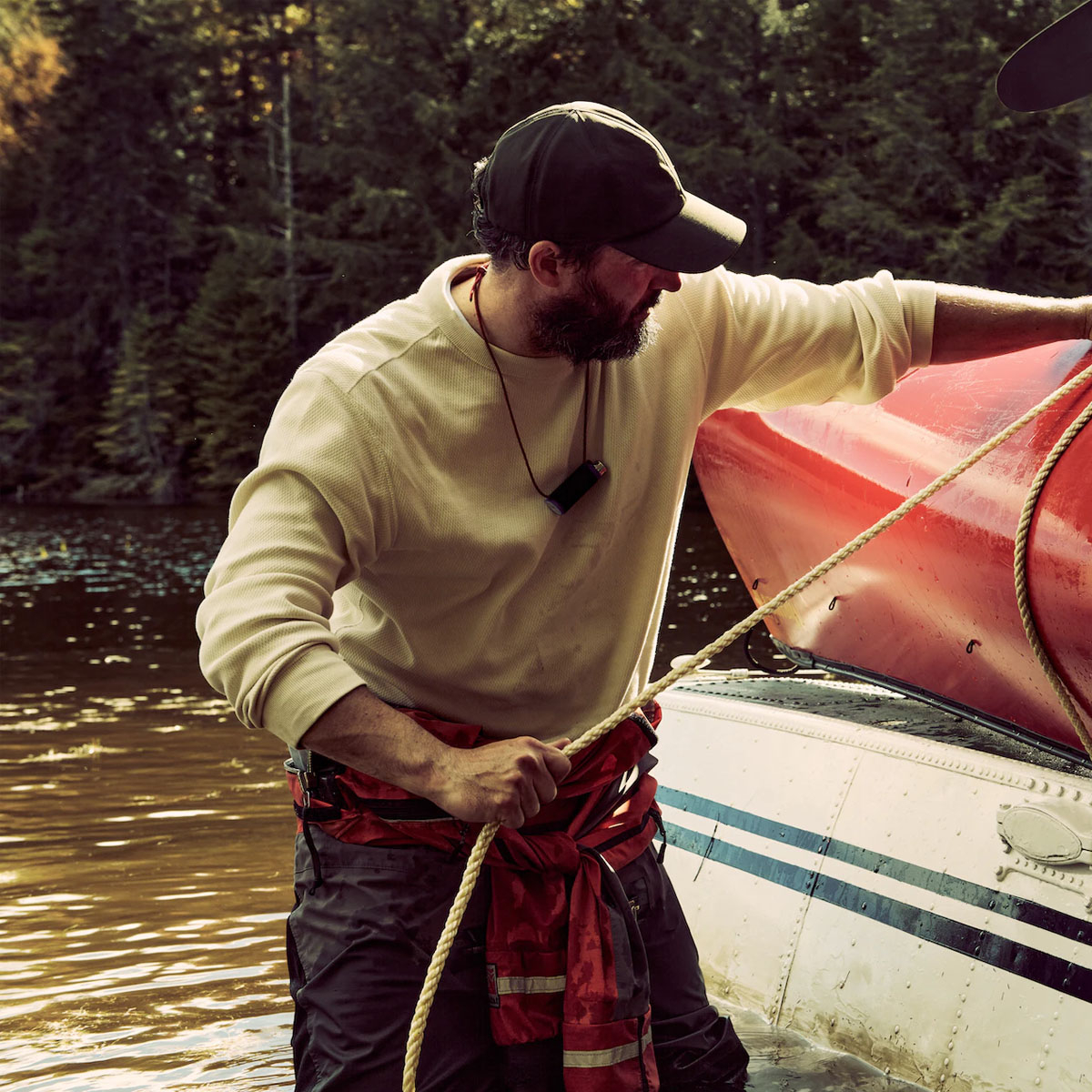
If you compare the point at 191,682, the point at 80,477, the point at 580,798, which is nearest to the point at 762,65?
the point at 80,477

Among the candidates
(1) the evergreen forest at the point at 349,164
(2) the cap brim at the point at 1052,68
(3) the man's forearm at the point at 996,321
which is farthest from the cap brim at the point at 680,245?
(1) the evergreen forest at the point at 349,164

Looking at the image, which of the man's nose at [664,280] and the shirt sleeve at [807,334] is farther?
the shirt sleeve at [807,334]

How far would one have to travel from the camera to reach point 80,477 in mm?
33781

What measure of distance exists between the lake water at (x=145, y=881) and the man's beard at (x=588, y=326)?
2206mm

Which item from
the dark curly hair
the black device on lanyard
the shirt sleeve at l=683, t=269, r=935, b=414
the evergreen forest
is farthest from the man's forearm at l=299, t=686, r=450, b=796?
the evergreen forest

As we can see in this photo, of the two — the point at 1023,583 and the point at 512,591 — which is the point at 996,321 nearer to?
the point at 1023,583

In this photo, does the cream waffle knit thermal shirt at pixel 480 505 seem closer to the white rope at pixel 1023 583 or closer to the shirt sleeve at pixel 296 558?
the shirt sleeve at pixel 296 558

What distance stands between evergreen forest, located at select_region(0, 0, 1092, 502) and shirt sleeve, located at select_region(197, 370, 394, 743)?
24295 millimetres

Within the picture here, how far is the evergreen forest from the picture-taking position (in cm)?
2641

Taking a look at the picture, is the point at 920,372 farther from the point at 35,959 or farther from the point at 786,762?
the point at 35,959

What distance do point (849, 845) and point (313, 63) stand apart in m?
38.0

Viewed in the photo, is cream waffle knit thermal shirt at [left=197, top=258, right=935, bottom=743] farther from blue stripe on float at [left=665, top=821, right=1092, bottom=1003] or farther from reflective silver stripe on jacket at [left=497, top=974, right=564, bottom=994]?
blue stripe on float at [left=665, top=821, right=1092, bottom=1003]

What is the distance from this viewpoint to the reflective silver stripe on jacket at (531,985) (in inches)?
Answer: 91.8

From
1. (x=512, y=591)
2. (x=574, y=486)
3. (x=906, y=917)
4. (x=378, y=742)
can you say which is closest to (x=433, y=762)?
(x=378, y=742)
